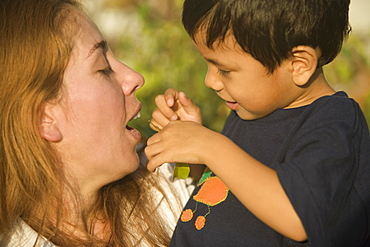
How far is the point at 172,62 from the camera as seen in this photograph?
4984 millimetres

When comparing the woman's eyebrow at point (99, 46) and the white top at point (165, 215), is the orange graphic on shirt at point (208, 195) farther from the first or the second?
the woman's eyebrow at point (99, 46)

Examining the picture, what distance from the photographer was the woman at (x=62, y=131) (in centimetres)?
235

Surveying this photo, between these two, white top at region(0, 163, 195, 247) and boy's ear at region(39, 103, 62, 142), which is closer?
white top at region(0, 163, 195, 247)

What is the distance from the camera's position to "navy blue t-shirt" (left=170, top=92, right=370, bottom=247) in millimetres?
1887

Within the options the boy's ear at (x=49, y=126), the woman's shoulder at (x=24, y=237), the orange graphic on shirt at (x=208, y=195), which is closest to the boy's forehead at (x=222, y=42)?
the orange graphic on shirt at (x=208, y=195)

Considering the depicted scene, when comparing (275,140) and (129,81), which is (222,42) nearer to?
(275,140)

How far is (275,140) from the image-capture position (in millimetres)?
2354

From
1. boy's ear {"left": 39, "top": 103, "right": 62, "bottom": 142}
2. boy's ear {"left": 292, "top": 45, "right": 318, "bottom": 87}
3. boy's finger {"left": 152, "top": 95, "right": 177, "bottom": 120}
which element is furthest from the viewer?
boy's finger {"left": 152, "top": 95, "right": 177, "bottom": 120}

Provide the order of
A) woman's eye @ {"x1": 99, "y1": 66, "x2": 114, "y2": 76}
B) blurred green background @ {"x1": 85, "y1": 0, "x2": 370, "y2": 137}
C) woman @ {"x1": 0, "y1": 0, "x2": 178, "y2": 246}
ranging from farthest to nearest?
1. blurred green background @ {"x1": 85, "y1": 0, "x2": 370, "y2": 137}
2. woman's eye @ {"x1": 99, "y1": 66, "x2": 114, "y2": 76}
3. woman @ {"x1": 0, "y1": 0, "x2": 178, "y2": 246}

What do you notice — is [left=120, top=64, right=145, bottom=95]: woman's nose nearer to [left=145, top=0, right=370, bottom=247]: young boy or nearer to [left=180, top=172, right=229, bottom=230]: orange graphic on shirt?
[left=145, top=0, right=370, bottom=247]: young boy

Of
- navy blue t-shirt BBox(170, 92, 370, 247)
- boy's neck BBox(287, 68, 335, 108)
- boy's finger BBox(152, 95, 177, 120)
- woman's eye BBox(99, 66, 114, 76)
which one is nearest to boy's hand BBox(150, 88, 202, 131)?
boy's finger BBox(152, 95, 177, 120)

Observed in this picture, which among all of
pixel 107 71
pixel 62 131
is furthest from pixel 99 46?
pixel 62 131

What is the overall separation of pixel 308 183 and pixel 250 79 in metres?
0.61

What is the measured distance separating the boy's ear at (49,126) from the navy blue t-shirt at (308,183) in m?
0.71
